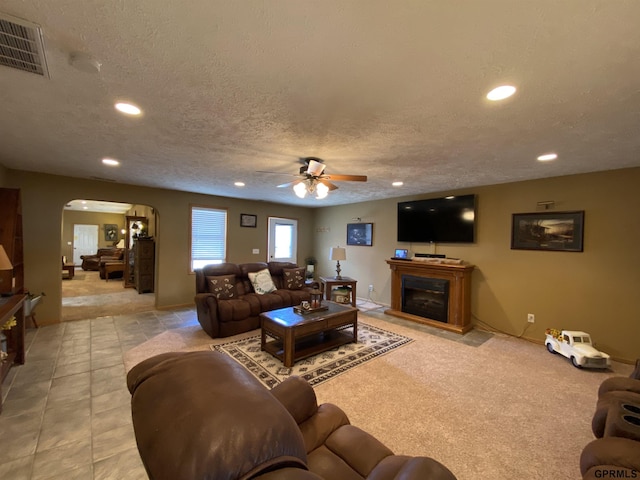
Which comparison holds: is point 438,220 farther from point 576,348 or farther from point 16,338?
point 16,338

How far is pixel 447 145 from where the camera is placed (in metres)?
2.65

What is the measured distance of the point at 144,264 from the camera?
6.99m

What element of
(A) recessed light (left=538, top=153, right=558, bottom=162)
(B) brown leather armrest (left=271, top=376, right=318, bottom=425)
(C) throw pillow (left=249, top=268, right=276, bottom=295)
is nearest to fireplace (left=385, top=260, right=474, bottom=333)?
(A) recessed light (left=538, top=153, right=558, bottom=162)

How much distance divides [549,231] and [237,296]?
16.1ft

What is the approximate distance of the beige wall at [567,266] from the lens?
3.40m

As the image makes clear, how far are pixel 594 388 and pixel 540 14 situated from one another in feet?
11.6

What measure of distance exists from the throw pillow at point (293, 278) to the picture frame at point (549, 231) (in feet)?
11.8

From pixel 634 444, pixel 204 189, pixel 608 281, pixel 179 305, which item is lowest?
pixel 179 305

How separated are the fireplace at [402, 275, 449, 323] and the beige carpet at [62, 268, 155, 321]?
16.8ft

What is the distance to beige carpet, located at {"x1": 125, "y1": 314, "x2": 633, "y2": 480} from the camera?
1.89m

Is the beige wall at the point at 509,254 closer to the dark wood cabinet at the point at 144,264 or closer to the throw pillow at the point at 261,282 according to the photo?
the throw pillow at the point at 261,282

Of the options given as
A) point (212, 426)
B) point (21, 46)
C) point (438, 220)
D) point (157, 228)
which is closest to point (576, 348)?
point (438, 220)

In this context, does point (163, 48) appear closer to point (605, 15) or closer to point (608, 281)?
point (605, 15)

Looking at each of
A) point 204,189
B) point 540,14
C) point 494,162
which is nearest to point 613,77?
point 540,14
